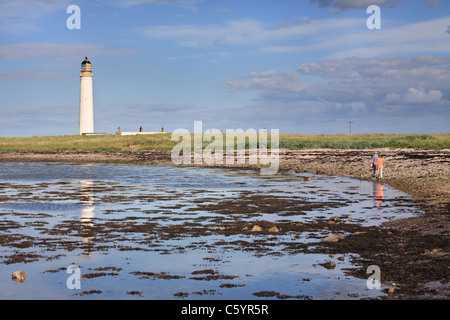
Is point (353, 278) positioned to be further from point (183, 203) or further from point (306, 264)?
point (183, 203)

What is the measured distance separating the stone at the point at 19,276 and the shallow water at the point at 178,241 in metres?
0.11

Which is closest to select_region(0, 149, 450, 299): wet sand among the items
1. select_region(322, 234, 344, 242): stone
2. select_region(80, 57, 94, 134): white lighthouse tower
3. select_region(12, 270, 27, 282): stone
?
select_region(322, 234, 344, 242): stone

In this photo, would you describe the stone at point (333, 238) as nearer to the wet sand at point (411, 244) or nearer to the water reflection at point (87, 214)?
the wet sand at point (411, 244)

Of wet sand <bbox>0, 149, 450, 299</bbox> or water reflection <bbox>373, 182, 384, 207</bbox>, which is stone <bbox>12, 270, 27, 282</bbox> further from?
water reflection <bbox>373, 182, 384, 207</bbox>

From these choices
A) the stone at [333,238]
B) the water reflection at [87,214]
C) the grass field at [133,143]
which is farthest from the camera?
the grass field at [133,143]

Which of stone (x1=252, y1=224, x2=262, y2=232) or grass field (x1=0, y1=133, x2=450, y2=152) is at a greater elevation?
Result: grass field (x1=0, y1=133, x2=450, y2=152)

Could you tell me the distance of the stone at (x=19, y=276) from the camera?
1068 centimetres

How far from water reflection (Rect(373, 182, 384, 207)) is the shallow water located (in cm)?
10

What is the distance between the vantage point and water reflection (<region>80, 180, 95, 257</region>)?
1486cm

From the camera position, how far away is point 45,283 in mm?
10570

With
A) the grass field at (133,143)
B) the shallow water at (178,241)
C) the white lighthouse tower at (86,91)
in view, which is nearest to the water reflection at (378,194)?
the shallow water at (178,241)
